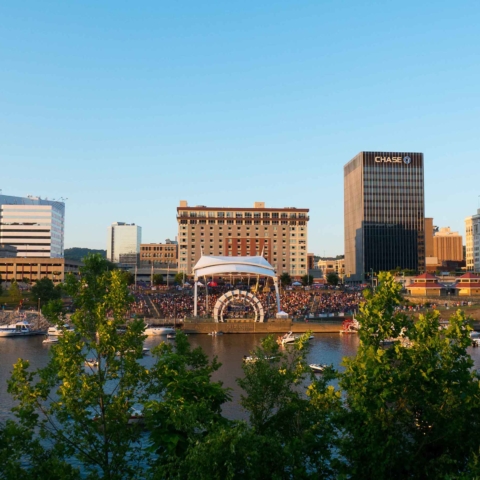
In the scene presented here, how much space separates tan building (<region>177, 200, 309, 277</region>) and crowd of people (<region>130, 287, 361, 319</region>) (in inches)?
2267

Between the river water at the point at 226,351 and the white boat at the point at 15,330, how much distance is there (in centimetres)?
187

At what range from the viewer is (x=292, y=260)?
179 meters

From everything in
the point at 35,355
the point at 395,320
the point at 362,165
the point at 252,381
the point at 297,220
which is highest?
the point at 362,165

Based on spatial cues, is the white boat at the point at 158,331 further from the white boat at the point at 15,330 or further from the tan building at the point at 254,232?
the tan building at the point at 254,232

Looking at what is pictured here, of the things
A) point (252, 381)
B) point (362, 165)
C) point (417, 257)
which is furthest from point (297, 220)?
point (252, 381)

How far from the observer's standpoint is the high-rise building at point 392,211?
19150 centimetres

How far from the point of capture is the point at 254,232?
588 ft

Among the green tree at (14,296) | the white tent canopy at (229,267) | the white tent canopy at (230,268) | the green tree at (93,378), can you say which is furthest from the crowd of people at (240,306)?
the green tree at (93,378)

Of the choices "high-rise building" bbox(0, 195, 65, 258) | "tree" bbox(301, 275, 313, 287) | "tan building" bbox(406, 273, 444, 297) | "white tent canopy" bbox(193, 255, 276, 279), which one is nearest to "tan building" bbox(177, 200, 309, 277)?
"tree" bbox(301, 275, 313, 287)

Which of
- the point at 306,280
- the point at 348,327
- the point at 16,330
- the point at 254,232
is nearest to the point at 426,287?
the point at 348,327

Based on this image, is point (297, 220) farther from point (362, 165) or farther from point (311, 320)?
point (311, 320)

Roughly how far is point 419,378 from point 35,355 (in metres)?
56.3

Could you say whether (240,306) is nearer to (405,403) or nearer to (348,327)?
(348,327)

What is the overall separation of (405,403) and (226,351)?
5282cm
